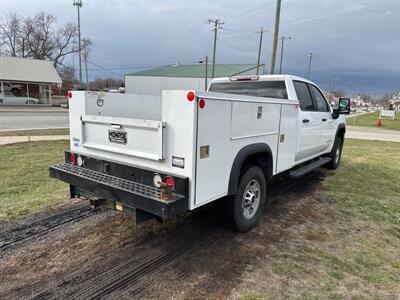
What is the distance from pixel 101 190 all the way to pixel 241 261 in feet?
5.83

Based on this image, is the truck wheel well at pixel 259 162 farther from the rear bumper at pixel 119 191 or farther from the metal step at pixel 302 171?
the rear bumper at pixel 119 191

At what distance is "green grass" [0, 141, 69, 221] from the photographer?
4.95m

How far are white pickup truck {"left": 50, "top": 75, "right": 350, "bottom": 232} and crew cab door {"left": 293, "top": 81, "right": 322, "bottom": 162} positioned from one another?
576 millimetres

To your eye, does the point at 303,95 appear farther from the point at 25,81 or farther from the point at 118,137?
the point at 25,81

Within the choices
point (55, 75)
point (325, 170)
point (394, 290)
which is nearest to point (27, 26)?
point (55, 75)

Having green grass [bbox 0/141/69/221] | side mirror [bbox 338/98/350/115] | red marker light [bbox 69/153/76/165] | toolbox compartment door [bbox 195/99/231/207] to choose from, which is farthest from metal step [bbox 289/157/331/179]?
green grass [bbox 0/141/69/221]

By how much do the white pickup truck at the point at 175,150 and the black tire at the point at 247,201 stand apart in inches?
0.5

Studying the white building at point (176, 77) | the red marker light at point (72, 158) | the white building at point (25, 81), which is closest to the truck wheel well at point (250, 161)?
the red marker light at point (72, 158)

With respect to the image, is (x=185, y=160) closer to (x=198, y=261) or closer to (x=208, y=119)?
(x=208, y=119)

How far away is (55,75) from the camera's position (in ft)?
138

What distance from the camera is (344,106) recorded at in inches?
291

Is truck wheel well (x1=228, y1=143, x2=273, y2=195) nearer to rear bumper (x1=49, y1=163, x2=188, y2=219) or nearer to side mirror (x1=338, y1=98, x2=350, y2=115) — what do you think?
rear bumper (x1=49, y1=163, x2=188, y2=219)

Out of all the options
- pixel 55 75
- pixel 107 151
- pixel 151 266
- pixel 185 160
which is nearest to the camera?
pixel 185 160

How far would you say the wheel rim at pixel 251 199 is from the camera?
424 cm
